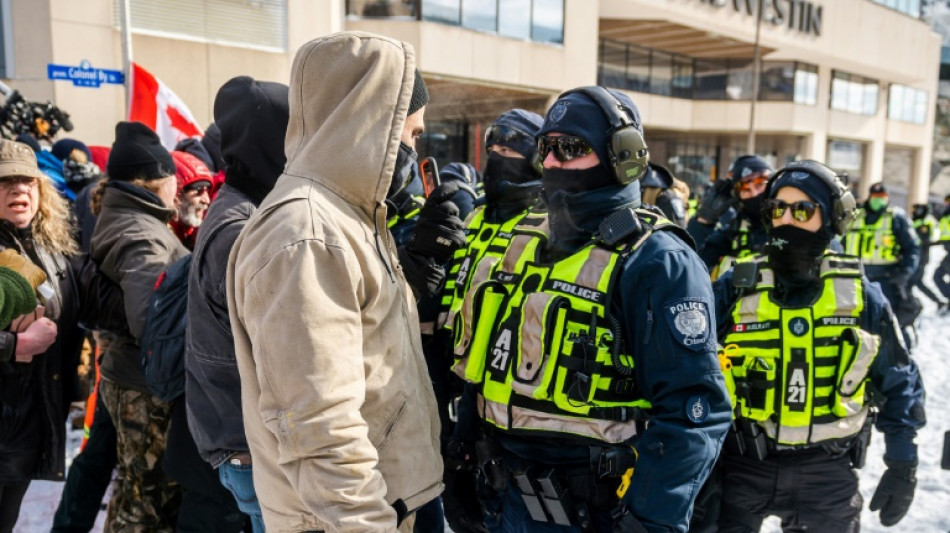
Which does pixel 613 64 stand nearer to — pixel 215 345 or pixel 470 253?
pixel 470 253

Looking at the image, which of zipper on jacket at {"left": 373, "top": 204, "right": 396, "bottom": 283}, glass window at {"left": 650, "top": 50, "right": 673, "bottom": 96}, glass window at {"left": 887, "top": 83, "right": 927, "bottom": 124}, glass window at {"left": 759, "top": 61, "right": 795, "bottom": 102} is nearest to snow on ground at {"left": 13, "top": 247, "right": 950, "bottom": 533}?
zipper on jacket at {"left": 373, "top": 204, "right": 396, "bottom": 283}

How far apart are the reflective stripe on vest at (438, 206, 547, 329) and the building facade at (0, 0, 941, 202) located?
393 inches

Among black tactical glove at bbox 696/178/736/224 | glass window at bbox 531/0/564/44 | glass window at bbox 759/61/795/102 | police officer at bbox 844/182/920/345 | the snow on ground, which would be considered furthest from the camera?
glass window at bbox 759/61/795/102

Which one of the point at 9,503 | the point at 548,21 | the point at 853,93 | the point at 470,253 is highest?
the point at 548,21

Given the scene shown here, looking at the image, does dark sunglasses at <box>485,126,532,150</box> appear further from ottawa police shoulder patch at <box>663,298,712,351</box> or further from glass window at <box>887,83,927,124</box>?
glass window at <box>887,83,927,124</box>

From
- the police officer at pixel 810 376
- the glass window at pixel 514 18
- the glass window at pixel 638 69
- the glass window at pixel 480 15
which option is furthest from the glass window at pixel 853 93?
the police officer at pixel 810 376

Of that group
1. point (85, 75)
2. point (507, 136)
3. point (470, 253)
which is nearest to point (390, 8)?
point (85, 75)

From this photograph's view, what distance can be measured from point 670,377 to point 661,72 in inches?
1137

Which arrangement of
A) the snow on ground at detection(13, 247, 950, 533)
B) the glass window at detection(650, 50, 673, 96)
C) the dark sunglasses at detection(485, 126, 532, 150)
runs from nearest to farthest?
the dark sunglasses at detection(485, 126, 532, 150), the snow on ground at detection(13, 247, 950, 533), the glass window at detection(650, 50, 673, 96)

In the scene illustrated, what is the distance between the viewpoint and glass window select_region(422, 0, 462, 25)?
17047mm

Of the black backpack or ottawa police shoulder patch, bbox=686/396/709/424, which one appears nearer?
ottawa police shoulder patch, bbox=686/396/709/424

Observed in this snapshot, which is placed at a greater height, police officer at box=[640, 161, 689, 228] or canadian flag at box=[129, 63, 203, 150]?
Result: canadian flag at box=[129, 63, 203, 150]

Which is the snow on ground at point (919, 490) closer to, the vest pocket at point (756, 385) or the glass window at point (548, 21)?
the vest pocket at point (756, 385)

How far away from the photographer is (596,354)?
2.07 meters
